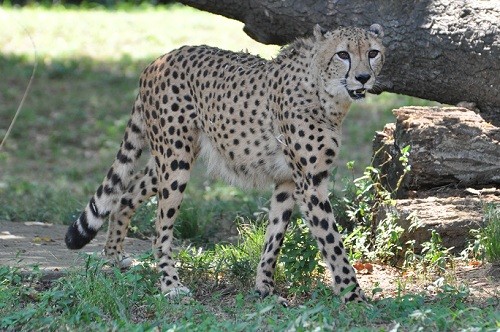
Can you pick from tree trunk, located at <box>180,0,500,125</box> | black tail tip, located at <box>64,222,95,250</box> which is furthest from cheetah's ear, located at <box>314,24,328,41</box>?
black tail tip, located at <box>64,222,95,250</box>

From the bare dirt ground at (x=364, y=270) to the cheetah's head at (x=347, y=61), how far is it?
3.52 ft

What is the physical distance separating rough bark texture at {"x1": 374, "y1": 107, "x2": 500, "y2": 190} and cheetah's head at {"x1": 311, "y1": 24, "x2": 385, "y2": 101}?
0.92 meters

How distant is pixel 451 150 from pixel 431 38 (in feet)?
2.29

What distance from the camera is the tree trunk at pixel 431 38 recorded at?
573 cm

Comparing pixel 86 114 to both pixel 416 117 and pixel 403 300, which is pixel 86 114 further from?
pixel 403 300

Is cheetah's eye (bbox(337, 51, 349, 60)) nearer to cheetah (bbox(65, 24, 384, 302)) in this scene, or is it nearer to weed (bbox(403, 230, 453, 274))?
cheetah (bbox(65, 24, 384, 302))

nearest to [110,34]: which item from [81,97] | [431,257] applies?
[81,97]

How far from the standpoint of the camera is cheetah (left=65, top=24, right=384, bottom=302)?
5145mm

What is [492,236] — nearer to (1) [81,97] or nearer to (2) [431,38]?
(2) [431,38]

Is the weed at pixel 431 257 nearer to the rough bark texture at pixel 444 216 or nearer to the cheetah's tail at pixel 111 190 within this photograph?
the rough bark texture at pixel 444 216

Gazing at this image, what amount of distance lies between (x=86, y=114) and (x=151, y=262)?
6.36m

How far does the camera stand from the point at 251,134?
5.54m

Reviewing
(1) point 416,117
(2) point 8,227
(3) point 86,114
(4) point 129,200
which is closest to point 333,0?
(1) point 416,117

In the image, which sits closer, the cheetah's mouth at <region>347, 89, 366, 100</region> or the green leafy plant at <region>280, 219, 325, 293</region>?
the cheetah's mouth at <region>347, 89, 366, 100</region>
